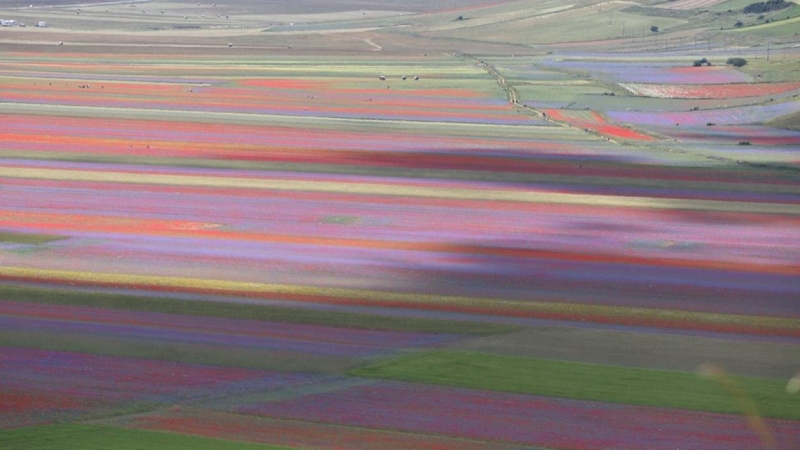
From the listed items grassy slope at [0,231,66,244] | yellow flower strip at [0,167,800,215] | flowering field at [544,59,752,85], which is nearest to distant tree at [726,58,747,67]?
flowering field at [544,59,752,85]

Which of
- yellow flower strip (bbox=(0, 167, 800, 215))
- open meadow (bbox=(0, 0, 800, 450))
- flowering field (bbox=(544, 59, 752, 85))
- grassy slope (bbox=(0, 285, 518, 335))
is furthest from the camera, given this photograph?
flowering field (bbox=(544, 59, 752, 85))

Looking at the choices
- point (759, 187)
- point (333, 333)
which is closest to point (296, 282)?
point (333, 333)

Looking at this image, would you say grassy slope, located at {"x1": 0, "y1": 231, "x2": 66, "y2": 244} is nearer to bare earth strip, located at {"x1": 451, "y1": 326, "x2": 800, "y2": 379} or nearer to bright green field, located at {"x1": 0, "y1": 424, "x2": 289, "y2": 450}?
bare earth strip, located at {"x1": 451, "y1": 326, "x2": 800, "y2": 379}

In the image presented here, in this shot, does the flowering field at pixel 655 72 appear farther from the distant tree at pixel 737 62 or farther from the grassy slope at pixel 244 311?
the grassy slope at pixel 244 311

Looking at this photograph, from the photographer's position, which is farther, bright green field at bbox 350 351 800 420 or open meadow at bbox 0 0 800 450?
bright green field at bbox 350 351 800 420

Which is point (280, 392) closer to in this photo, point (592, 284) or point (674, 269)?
point (592, 284)

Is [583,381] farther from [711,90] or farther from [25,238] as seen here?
[711,90]

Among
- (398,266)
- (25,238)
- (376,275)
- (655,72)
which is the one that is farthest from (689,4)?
(376,275)
